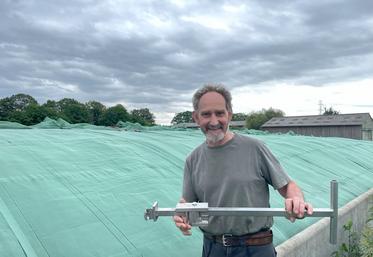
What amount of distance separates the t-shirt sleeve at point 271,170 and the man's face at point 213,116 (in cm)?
21

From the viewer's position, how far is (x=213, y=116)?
1.59 metres

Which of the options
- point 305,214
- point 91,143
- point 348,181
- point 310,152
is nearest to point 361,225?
point 348,181

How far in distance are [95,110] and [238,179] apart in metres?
36.0

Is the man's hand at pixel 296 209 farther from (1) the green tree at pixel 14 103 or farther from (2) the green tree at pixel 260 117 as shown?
(2) the green tree at pixel 260 117

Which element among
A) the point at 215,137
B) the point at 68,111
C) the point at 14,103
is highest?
the point at 14,103

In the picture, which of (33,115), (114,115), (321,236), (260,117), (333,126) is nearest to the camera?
(321,236)

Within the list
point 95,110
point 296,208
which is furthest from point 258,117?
point 296,208

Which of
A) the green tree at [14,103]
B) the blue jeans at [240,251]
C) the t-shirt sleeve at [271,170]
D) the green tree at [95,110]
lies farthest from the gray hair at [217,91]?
the green tree at [14,103]

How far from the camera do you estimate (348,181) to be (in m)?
6.06

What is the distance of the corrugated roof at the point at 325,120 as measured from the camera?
29816mm

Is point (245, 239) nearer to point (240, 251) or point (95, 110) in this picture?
point (240, 251)

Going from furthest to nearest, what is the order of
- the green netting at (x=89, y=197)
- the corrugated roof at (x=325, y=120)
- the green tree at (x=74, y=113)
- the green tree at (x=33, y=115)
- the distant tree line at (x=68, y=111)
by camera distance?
the corrugated roof at (x=325, y=120)
the green tree at (x=74, y=113)
the distant tree line at (x=68, y=111)
the green tree at (x=33, y=115)
the green netting at (x=89, y=197)

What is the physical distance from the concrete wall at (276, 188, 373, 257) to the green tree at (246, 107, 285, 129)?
137 ft

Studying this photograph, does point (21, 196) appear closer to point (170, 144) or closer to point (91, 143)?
point (91, 143)
